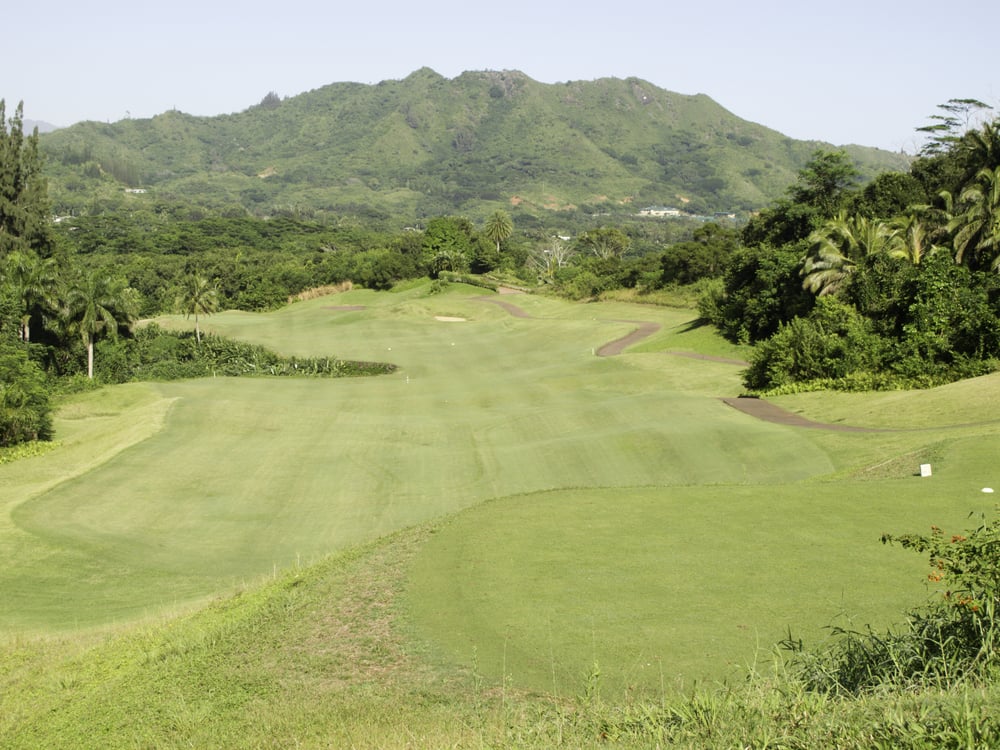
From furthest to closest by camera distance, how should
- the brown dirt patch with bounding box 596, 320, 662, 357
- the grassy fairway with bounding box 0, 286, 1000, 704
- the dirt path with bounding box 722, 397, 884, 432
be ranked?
the brown dirt patch with bounding box 596, 320, 662, 357
the dirt path with bounding box 722, 397, 884, 432
the grassy fairway with bounding box 0, 286, 1000, 704

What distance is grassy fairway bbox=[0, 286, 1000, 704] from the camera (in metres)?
12.0

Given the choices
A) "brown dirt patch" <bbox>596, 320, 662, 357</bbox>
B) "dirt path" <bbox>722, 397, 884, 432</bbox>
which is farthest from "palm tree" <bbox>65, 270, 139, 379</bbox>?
"dirt path" <bbox>722, 397, 884, 432</bbox>

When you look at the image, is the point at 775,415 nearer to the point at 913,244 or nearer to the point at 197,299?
the point at 913,244

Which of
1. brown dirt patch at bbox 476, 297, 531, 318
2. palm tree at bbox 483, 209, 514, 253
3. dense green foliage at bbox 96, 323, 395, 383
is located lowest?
dense green foliage at bbox 96, 323, 395, 383

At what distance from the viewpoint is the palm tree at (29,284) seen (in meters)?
53.4

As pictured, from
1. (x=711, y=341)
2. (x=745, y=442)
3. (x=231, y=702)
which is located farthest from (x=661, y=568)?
(x=711, y=341)

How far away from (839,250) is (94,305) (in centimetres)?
4328

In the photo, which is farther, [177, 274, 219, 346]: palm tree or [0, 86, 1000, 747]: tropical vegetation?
[177, 274, 219, 346]: palm tree

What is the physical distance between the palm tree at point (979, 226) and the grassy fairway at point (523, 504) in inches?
435

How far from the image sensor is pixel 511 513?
1872 cm

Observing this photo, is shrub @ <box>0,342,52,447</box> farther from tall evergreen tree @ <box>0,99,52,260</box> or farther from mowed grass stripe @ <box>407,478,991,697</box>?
tall evergreen tree @ <box>0,99,52,260</box>

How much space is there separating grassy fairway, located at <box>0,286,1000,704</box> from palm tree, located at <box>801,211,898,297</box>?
6783 millimetres

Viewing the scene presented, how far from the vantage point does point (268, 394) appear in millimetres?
44000

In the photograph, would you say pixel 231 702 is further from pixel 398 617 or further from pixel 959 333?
pixel 959 333
